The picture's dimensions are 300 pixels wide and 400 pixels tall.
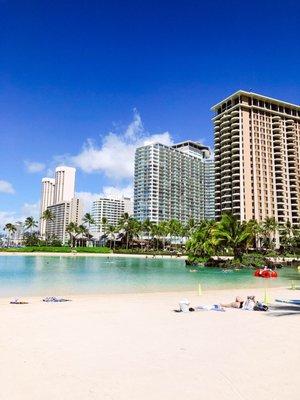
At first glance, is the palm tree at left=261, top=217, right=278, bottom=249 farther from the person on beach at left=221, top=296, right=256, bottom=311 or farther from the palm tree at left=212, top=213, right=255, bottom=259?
the person on beach at left=221, top=296, right=256, bottom=311

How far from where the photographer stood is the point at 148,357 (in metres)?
10.2

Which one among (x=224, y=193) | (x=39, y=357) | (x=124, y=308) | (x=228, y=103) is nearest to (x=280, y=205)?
(x=224, y=193)

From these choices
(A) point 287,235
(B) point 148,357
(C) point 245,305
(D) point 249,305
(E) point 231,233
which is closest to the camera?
Result: (B) point 148,357

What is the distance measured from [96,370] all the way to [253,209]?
131673 millimetres

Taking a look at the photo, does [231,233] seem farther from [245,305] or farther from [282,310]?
[245,305]

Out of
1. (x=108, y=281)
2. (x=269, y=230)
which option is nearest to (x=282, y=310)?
(x=108, y=281)

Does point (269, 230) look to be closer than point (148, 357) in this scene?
No

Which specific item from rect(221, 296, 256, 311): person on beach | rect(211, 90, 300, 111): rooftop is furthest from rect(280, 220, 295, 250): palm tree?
rect(221, 296, 256, 311): person on beach

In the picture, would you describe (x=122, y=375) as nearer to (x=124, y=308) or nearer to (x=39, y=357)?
(x=39, y=357)

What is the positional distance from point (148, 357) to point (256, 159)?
136540mm

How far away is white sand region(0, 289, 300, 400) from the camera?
302 inches

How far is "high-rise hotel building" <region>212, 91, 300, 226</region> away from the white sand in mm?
119766

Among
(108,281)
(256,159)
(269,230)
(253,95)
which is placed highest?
(253,95)

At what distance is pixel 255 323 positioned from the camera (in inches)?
612
